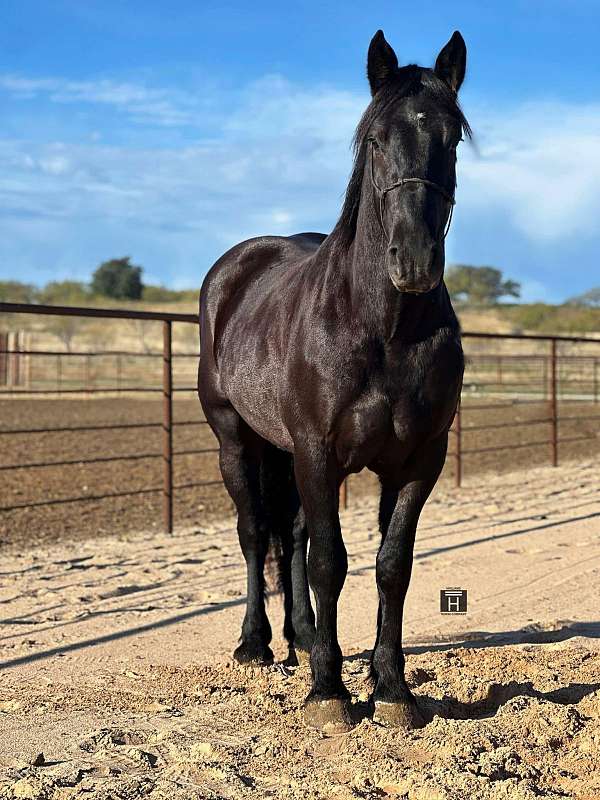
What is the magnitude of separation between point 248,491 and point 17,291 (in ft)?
218

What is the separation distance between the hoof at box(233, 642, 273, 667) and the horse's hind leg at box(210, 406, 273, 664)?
0.06 metres

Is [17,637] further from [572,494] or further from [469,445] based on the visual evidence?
[469,445]

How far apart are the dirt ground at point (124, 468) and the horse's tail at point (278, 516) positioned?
7.95 feet

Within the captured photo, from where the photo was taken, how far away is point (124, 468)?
1060cm

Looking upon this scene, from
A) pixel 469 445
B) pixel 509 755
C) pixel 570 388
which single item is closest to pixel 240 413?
pixel 509 755

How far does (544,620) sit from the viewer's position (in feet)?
14.3

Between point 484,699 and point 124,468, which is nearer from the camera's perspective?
point 484,699

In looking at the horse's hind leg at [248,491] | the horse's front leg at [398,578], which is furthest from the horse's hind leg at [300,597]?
the horse's front leg at [398,578]

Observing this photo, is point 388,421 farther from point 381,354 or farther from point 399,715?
point 399,715

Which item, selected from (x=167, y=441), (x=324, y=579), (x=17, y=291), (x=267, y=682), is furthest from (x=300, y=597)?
(x=17, y=291)

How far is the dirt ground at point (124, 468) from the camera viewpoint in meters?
7.57

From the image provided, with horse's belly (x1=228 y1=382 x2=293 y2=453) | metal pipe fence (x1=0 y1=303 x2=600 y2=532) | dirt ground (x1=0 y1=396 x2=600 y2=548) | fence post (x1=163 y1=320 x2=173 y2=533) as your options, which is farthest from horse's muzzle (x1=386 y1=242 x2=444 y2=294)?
fence post (x1=163 y1=320 x2=173 y2=533)

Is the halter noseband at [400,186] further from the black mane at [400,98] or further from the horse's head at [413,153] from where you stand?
the black mane at [400,98]

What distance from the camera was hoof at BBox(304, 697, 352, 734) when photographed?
9.45 feet
